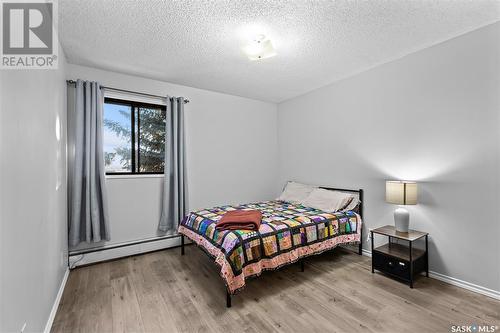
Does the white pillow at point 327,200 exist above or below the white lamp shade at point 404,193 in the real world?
below

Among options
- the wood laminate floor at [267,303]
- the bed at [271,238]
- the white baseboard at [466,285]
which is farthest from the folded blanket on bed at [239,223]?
the white baseboard at [466,285]

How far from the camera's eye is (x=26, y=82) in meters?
1.49

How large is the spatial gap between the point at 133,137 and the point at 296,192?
282cm

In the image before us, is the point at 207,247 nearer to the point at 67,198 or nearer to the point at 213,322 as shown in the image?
the point at 213,322

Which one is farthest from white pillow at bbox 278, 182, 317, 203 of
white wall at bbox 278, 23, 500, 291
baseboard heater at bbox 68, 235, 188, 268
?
baseboard heater at bbox 68, 235, 188, 268

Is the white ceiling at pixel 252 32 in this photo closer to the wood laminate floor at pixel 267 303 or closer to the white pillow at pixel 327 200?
the white pillow at pixel 327 200

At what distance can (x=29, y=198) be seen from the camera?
1.49m

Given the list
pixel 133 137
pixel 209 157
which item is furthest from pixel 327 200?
pixel 133 137

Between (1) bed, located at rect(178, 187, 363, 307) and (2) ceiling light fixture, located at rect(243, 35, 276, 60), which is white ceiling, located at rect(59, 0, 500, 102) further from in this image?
(1) bed, located at rect(178, 187, 363, 307)

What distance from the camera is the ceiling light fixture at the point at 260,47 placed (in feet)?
7.89

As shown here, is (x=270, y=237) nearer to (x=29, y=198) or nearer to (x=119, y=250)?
(x=29, y=198)

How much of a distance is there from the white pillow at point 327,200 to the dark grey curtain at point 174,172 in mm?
1999

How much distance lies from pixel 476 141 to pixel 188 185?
3.70 meters

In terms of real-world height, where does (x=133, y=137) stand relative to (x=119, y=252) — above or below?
above
